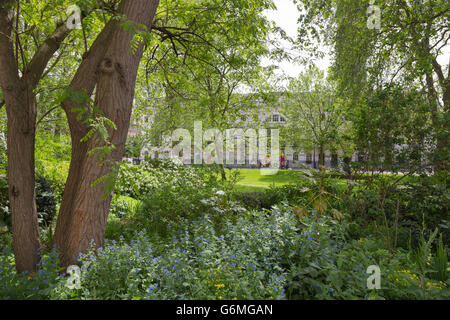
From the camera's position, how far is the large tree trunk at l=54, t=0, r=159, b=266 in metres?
3.24

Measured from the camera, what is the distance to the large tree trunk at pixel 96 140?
3.24 meters

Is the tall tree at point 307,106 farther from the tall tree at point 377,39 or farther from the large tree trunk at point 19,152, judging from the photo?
the large tree trunk at point 19,152

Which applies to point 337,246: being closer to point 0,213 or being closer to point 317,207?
point 317,207

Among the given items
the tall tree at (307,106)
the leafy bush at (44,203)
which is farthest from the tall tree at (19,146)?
the tall tree at (307,106)

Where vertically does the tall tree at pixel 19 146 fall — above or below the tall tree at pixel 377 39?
below

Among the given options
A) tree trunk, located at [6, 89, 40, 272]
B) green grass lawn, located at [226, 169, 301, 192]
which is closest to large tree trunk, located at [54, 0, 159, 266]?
tree trunk, located at [6, 89, 40, 272]

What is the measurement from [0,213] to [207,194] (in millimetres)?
4275

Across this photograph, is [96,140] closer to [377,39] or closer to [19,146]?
[19,146]

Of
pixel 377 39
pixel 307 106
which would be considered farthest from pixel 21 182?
pixel 307 106

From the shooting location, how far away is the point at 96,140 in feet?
10.6

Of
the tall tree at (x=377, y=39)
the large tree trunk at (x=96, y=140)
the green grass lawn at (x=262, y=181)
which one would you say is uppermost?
the tall tree at (x=377, y=39)

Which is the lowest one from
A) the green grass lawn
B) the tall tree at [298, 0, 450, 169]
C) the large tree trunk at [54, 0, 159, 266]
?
the green grass lawn

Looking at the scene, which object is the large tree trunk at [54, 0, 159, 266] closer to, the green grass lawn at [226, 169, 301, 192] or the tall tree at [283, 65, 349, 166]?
the green grass lawn at [226, 169, 301, 192]
